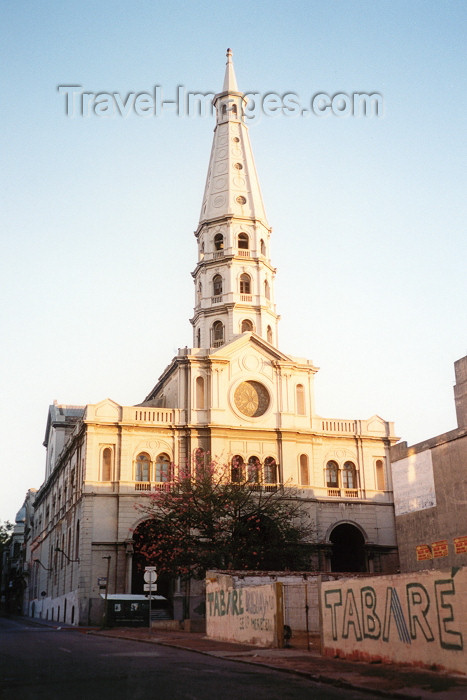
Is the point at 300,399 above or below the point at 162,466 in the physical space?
above

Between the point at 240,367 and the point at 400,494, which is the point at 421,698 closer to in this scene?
the point at 400,494

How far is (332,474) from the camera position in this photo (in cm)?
5591

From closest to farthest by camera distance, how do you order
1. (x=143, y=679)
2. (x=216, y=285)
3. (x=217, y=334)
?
(x=143, y=679), (x=217, y=334), (x=216, y=285)

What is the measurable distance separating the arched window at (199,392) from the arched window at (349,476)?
38.0 ft

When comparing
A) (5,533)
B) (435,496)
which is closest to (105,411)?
(435,496)

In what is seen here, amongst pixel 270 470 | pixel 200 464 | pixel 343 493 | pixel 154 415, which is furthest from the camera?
pixel 343 493

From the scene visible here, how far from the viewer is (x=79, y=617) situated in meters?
48.2

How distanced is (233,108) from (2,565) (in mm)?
99054

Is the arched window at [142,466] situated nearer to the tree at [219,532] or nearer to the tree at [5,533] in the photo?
the tree at [219,532]

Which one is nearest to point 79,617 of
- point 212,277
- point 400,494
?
point 400,494

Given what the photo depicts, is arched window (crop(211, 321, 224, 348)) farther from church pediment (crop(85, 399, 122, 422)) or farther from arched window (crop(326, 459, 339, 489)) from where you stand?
arched window (crop(326, 459, 339, 489))

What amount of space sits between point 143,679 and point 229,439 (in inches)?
1491

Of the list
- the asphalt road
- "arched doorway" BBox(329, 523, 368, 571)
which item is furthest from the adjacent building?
"arched doorway" BBox(329, 523, 368, 571)

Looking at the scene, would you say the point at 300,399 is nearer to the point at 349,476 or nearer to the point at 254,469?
the point at 349,476
